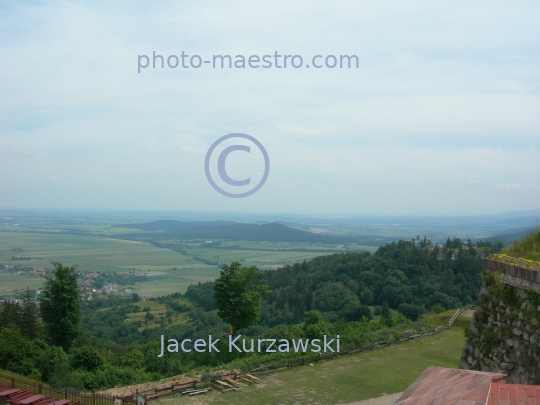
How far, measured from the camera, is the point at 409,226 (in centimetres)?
3922

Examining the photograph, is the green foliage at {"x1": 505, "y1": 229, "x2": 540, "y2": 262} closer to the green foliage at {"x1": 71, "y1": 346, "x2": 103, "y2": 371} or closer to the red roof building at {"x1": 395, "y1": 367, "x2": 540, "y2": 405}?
the red roof building at {"x1": 395, "y1": 367, "x2": 540, "y2": 405}

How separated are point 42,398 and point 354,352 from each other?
31.3ft

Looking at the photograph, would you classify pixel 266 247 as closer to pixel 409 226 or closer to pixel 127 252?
pixel 127 252

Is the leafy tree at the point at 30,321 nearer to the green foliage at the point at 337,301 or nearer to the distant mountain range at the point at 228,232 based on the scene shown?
the distant mountain range at the point at 228,232

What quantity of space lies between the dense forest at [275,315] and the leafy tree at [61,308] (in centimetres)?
35

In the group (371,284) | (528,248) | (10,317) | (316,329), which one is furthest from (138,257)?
(528,248)

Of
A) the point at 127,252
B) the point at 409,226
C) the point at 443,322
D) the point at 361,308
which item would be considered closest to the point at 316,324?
the point at 443,322

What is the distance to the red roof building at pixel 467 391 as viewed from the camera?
380cm

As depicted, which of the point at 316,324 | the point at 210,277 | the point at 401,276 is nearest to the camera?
the point at 316,324

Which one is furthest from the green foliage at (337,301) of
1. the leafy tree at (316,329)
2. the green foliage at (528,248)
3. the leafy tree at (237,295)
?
the green foliage at (528,248)

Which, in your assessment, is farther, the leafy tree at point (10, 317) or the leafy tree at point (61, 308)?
the leafy tree at point (10, 317)

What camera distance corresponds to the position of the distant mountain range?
2900 centimetres

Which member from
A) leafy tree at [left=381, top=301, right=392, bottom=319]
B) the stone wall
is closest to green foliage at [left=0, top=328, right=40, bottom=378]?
the stone wall

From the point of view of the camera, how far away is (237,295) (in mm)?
15242
